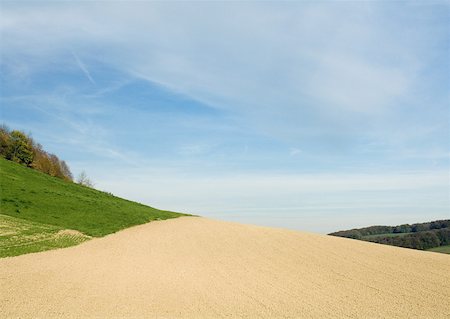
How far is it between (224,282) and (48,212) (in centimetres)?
2592

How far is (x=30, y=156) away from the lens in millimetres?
68938

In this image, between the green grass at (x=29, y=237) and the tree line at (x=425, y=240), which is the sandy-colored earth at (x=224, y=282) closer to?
the green grass at (x=29, y=237)

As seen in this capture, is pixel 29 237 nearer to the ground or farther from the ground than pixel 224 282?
farther from the ground

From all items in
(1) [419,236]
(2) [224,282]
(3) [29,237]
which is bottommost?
(2) [224,282]

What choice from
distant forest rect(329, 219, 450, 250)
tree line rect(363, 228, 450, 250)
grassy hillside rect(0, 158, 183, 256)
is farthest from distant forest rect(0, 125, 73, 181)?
tree line rect(363, 228, 450, 250)

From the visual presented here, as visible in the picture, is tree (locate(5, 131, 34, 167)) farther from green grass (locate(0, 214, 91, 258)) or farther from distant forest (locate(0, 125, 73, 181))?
green grass (locate(0, 214, 91, 258))

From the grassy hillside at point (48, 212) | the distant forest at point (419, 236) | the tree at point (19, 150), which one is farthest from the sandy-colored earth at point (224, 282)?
the tree at point (19, 150)

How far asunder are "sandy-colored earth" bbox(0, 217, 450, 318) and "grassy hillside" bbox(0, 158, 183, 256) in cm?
332

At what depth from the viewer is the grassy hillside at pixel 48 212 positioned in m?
29.6

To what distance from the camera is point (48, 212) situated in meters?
38.7

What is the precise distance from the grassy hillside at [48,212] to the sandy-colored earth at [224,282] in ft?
10.9

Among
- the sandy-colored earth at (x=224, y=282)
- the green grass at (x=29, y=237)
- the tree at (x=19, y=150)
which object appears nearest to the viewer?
the sandy-colored earth at (x=224, y=282)

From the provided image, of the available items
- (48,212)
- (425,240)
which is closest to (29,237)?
(48,212)

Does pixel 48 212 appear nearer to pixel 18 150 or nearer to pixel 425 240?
pixel 18 150
